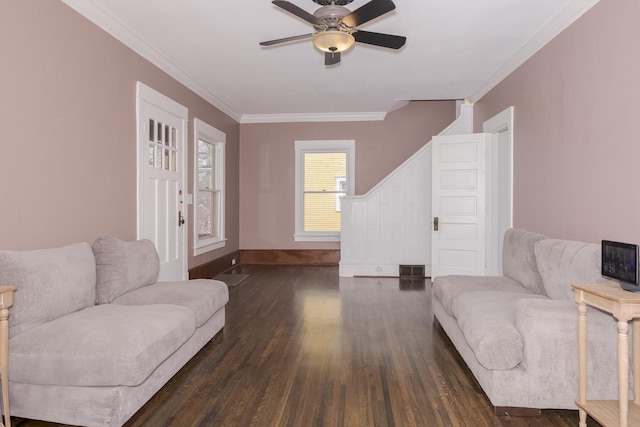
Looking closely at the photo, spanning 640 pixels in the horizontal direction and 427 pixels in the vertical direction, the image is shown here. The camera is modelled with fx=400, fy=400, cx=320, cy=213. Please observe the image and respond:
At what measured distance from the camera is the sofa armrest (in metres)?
2.23

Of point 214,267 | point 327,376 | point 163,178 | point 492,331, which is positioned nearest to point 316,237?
point 214,267

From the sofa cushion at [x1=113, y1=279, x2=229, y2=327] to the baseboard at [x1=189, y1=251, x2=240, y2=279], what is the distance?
2.12 m

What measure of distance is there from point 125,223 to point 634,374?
4.09m

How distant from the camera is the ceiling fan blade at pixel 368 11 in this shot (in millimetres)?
2753

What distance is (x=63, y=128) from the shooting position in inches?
122

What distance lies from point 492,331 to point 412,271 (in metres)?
4.29

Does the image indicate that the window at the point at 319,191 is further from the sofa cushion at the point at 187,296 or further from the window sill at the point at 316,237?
the sofa cushion at the point at 187,296

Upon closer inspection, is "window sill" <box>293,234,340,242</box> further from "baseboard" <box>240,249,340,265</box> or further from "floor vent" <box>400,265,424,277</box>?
"floor vent" <box>400,265,424,277</box>

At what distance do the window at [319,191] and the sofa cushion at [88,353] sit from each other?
555 cm

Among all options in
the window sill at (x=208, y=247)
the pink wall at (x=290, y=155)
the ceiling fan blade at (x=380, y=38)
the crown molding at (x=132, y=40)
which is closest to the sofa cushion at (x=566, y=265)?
the ceiling fan blade at (x=380, y=38)

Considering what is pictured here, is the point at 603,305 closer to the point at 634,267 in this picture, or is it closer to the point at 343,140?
the point at 634,267

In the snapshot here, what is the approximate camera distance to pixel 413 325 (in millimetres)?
3992

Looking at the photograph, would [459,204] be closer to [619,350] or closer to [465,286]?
[465,286]

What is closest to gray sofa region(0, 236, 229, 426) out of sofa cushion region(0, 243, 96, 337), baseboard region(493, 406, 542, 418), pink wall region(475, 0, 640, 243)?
sofa cushion region(0, 243, 96, 337)
